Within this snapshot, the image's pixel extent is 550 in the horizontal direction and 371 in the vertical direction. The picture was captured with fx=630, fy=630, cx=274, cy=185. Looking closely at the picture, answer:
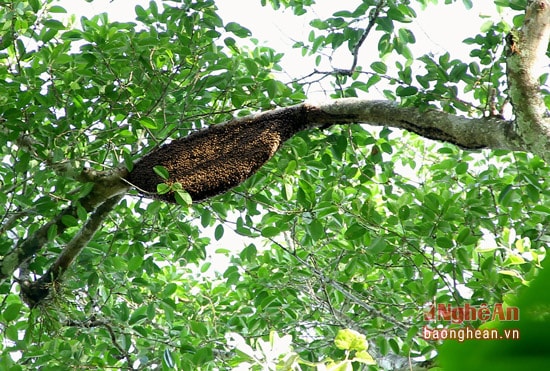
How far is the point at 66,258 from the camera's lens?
3346mm

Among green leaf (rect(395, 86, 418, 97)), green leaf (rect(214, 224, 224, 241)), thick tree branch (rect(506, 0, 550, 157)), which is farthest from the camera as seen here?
green leaf (rect(214, 224, 224, 241))

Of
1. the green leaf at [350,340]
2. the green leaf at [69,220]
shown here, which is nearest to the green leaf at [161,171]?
the green leaf at [69,220]

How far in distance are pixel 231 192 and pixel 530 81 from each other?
1.78 meters

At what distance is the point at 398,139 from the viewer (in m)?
4.79

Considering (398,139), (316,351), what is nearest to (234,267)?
(316,351)

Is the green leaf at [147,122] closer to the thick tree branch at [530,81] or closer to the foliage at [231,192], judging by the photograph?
the foliage at [231,192]

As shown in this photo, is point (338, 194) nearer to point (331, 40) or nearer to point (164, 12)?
point (331, 40)

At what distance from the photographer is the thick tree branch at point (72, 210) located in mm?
2852

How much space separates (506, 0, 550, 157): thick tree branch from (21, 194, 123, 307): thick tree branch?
6.14 ft

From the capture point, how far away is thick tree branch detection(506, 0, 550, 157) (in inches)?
84.1

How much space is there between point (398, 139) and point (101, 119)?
95.0 inches

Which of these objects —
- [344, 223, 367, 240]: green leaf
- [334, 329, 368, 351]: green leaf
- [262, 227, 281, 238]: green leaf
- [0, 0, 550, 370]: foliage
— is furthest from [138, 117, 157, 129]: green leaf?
[334, 329, 368, 351]: green leaf

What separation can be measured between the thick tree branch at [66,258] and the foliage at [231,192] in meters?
0.07

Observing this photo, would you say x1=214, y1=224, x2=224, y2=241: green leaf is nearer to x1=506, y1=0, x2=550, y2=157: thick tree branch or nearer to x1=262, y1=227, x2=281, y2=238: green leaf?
x1=262, y1=227, x2=281, y2=238: green leaf
